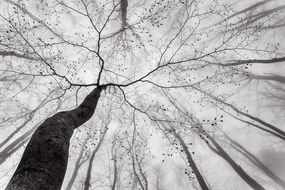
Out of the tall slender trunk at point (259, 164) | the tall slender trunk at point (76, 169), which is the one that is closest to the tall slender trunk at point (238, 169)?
the tall slender trunk at point (259, 164)

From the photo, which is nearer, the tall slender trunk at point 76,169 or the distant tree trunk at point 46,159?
the distant tree trunk at point 46,159

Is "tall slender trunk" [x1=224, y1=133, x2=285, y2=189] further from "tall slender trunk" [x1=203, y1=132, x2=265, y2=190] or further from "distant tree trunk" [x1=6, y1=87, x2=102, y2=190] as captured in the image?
"distant tree trunk" [x1=6, y1=87, x2=102, y2=190]

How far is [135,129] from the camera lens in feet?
19.9

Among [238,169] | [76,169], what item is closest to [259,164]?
[238,169]

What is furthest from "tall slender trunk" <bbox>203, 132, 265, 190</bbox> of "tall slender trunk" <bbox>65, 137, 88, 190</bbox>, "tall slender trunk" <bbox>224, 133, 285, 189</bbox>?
"tall slender trunk" <bbox>65, 137, 88, 190</bbox>

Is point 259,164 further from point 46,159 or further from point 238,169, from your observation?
point 46,159

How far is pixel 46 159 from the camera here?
74.1 inches

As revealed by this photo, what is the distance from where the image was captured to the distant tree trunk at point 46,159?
1.64 m

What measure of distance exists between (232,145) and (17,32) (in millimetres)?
11550

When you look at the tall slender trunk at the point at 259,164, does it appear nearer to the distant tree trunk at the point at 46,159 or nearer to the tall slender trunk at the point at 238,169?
the tall slender trunk at the point at 238,169

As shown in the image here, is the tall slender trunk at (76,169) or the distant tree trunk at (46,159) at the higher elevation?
the tall slender trunk at (76,169)

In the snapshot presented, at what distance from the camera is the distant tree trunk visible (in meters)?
1.64

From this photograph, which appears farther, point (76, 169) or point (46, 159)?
point (76, 169)

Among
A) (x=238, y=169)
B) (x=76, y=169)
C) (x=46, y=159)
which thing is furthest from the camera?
(x=76, y=169)
